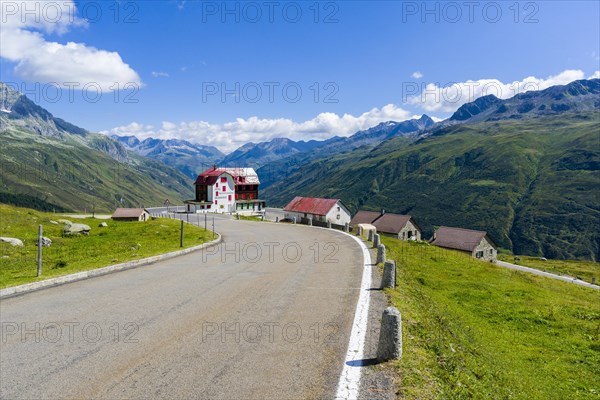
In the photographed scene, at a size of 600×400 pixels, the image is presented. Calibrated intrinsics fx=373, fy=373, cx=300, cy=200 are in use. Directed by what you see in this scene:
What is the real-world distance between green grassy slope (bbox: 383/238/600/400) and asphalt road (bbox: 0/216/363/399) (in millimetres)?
1841

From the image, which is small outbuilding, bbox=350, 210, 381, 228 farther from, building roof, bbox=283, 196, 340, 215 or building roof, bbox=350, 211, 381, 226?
building roof, bbox=283, 196, 340, 215

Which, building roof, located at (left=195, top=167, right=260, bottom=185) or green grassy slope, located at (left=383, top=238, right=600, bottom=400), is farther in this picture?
building roof, located at (left=195, top=167, right=260, bottom=185)

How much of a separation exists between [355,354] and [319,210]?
80429 millimetres

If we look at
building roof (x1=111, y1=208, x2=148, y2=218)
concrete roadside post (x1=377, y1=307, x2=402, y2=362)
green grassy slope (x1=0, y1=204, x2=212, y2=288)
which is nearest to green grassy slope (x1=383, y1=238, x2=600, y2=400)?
concrete roadside post (x1=377, y1=307, x2=402, y2=362)

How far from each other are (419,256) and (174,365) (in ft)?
90.6

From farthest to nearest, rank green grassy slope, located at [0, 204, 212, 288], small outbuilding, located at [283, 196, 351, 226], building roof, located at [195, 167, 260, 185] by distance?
building roof, located at [195, 167, 260, 185] < small outbuilding, located at [283, 196, 351, 226] < green grassy slope, located at [0, 204, 212, 288]

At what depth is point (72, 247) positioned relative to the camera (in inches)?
1083

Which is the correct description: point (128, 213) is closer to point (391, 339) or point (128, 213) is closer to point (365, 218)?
point (365, 218)

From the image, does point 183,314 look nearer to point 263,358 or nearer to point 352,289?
point 263,358

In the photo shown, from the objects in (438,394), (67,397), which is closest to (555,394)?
(438,394)

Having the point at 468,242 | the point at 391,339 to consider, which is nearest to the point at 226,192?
the point at 468,242

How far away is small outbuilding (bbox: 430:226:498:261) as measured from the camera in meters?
85.6

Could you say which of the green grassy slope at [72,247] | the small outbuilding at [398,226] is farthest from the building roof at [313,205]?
the green grassy slope at [72,247]

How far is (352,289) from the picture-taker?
48.9ft
